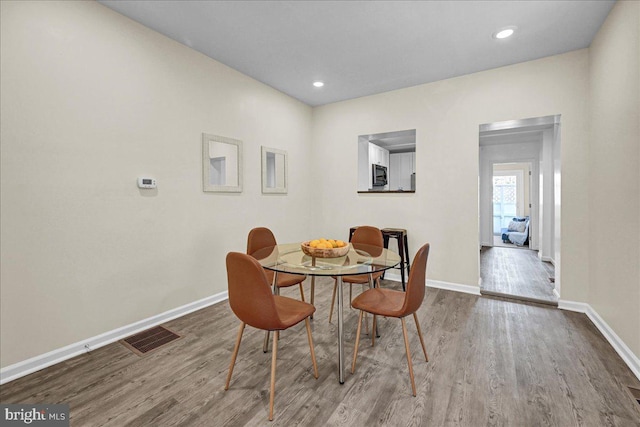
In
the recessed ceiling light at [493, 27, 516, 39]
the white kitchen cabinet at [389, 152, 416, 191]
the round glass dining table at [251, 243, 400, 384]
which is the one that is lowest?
the round glass dining table at [251, 243, 400, 384]

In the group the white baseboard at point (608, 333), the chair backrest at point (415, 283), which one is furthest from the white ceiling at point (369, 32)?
the white baseboard at point (608, 333)

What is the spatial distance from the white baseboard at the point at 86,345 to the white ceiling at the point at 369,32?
2.66 metres

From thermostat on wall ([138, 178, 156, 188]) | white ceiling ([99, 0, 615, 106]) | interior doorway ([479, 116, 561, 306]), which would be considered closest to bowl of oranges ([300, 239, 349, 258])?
thermostat on wall ([138, 178, 156, 188])

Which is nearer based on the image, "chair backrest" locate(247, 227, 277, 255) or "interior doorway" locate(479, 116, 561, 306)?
"chair backrest" locate(247, 227, 277, 255)

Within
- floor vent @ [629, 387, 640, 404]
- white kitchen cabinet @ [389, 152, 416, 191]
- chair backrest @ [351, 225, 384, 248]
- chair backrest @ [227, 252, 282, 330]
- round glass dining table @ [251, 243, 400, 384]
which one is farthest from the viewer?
white kitchen cabinet @ [389, 152, 416, 191]

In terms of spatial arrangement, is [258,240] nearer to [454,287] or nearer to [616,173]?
[454,287]

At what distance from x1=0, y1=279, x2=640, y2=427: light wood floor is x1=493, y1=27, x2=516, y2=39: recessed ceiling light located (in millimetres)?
2711

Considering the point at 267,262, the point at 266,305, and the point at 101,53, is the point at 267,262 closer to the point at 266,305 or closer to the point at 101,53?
the point at 266,305

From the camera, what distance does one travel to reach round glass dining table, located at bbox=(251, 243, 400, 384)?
1838mm

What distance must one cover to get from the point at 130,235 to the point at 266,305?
170 centimetres

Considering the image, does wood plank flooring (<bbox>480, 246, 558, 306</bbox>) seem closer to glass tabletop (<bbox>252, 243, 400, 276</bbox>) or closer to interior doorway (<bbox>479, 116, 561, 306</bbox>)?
interior doorway (<bbox>479, 116, 561, 306</bbox>)

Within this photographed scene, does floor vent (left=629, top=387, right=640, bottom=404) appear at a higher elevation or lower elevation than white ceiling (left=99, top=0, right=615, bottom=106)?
lower

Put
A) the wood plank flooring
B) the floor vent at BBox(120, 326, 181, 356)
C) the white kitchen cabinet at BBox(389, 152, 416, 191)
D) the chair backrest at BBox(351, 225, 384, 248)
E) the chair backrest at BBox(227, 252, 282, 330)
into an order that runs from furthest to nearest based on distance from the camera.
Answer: the white kitchen cabinet at BBox(389, 152, 416, 191) < the wood plank flooring < the chair backrest at BBox(351, 225, 384, 248) < the floor vent at BBox(120, 326, 181, 356) < the chair backrest at BBox(227, 252, 282, 330)

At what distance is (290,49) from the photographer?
2.97 m
